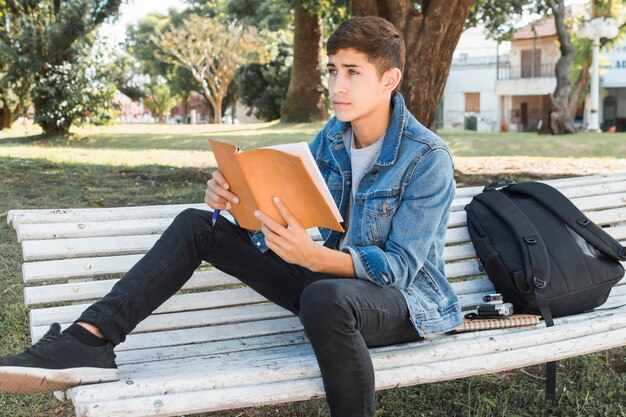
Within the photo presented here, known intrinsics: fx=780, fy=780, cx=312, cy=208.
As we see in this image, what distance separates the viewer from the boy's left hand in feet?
7.89

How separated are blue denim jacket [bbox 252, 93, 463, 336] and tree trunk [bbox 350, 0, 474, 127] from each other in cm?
498

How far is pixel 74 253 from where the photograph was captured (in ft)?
9.53

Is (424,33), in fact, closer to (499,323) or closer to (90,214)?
(499,323)

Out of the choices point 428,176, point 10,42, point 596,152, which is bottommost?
point 596,152

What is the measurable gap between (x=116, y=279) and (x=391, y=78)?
124 cm

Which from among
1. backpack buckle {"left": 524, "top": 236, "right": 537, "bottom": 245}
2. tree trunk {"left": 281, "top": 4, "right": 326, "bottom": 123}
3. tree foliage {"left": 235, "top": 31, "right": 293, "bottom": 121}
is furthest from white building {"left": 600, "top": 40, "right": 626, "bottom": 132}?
backpack buckle {"left": 524, "top": 236, "right": 537, "bottom": 245}

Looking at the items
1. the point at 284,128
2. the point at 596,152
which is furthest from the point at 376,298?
the point at 284,128

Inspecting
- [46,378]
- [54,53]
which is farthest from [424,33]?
[54,53]

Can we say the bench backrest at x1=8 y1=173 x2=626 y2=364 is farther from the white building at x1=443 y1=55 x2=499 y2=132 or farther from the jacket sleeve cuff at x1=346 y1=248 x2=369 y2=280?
the white building at x1=443 y1=55 x2=499 y2=132

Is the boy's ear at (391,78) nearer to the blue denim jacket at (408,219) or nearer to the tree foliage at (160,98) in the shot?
the blue denim jacket at (408,219)

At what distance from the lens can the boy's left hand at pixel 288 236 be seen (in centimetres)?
240

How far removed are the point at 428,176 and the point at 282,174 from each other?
566 millimetres

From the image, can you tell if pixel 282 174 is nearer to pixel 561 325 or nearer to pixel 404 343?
pixel 404 343

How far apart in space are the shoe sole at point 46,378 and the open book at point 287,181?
2.31 feet
